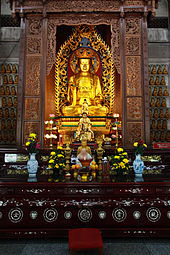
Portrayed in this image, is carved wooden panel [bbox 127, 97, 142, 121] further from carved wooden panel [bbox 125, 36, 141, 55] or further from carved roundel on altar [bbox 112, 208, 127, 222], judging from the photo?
carved roundel on altar [bbox 112, 208, 127, 222]

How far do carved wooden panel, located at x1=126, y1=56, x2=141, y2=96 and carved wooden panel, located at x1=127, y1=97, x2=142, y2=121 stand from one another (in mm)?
147

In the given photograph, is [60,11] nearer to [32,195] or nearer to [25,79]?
[25,79]

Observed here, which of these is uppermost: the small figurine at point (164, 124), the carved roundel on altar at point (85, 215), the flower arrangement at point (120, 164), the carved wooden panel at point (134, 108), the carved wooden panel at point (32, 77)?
the carved wooden panel at point (32, 77)

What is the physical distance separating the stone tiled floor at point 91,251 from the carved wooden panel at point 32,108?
3409mm

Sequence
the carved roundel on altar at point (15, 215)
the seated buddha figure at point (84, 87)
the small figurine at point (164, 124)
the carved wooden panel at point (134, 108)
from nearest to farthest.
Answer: the carved roundel on altar at point (15, 215)
the carved wooden panel at point (134, 108)
the seated buddha figure at point (84, 87)
the small figurine at point (164, 124)

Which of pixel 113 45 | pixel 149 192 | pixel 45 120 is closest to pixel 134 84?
pixel 113 45

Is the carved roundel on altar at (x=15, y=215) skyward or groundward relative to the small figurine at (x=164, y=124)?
groundward

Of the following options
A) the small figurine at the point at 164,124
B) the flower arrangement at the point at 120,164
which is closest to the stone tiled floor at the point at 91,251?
the flower arrangement at the point at 120,164

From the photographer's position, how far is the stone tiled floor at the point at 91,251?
1891mm

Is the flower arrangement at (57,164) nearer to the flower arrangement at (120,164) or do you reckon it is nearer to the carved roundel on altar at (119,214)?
the flower arrangement at (120,164)

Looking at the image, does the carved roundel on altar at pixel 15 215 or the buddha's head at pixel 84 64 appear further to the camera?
the buddha's head at pixel 84 64

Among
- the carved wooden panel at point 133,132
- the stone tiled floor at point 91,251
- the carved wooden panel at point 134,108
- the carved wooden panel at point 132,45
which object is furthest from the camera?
the carved wooden panel at point 132,45

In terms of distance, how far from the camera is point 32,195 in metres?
2.07

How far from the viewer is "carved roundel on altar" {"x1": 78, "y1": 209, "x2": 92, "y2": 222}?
207 centimetres
